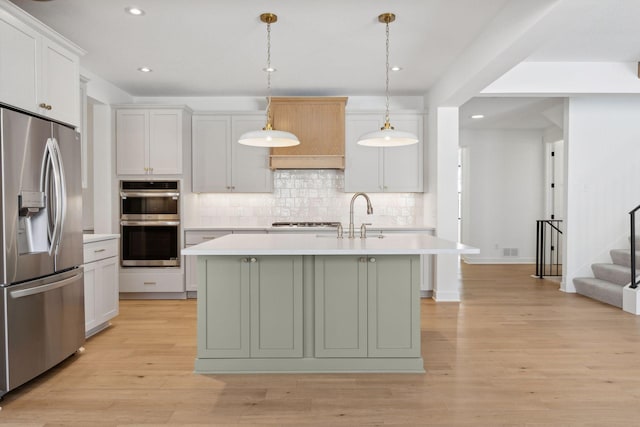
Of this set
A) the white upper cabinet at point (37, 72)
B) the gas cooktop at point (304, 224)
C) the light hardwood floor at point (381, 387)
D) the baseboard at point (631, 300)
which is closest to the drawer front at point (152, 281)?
the light hardwood floor at point (381, 387)

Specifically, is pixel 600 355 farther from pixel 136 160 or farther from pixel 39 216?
pixel 136 160

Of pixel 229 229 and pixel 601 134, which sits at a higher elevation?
pixel 601 134

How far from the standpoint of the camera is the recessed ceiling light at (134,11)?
9.90 ft

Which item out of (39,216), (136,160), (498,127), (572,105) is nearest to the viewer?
(39,216)

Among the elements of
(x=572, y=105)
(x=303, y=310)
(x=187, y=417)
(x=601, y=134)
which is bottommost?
(x=187, y=417)

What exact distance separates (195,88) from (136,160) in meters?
1.17

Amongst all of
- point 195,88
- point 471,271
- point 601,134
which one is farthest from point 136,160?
point 601,134

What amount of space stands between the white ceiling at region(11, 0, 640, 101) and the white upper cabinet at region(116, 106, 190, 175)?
385mm

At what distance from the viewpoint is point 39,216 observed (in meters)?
2.59

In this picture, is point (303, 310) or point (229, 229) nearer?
point (303, 310)

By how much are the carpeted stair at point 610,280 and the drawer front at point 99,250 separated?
5.46 metres

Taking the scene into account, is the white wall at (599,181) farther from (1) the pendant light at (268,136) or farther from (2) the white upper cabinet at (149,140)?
(2) the white upper cabinet at (149,140)

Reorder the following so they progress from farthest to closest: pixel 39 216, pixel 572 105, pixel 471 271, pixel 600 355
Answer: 1. pixel 471 271
2. pixel 572 105
3. pixel 600 355
4. pixel 39 216

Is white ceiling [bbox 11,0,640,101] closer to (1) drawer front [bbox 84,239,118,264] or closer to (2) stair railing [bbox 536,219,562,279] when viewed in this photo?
(1) drawer front [bbox 84,239,118,264]
